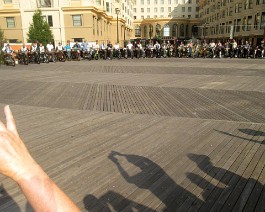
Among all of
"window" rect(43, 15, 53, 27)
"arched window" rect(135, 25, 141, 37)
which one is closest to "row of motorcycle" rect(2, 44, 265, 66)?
"window" rect(43, 15, 53, 27)

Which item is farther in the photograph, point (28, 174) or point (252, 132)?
point (252, 132)

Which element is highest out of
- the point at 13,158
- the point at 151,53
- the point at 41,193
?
the point at 151,53

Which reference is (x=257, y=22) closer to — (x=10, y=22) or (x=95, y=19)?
(x=95, y=19)

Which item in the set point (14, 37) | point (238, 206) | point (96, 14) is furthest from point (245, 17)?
point (238, 206)

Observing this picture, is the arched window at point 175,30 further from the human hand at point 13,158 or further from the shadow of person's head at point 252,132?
the human hand at point 13,158

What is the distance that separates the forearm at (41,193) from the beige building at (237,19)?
3524 centimetres

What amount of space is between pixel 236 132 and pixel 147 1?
102327mm

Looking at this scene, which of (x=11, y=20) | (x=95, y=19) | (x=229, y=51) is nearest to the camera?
(x=229, y=51)

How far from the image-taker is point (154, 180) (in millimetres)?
3646

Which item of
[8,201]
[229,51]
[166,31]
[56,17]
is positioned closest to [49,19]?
[56,17]

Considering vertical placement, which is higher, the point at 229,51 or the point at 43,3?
the point at 43,3

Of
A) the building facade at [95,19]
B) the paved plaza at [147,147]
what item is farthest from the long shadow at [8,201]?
the building facade at [95,19]

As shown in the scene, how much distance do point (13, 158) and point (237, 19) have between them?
192ft

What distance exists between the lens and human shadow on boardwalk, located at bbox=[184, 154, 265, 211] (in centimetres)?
306
